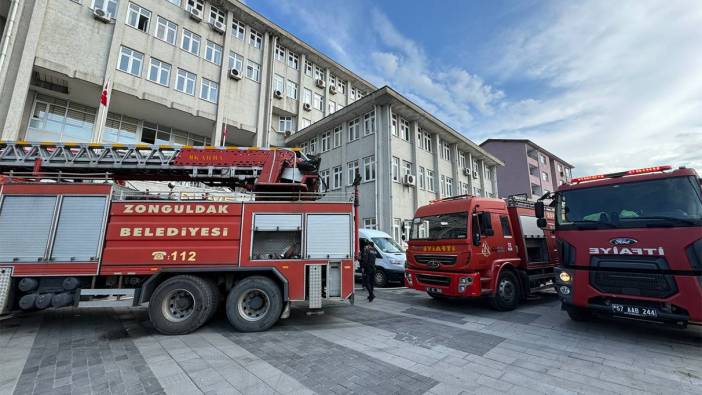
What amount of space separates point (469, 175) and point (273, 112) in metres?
18.6

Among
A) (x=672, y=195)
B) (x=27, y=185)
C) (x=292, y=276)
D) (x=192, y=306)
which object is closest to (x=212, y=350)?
(x=192, y=306)

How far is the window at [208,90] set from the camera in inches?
781

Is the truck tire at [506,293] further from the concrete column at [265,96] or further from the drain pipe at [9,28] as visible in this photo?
the drain pipe at [9,28]

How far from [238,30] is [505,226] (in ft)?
82.0

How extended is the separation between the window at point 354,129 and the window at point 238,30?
12054 millimetres

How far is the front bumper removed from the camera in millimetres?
6570

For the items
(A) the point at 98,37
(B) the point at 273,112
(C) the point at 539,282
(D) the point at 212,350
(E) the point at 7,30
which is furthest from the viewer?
(B) the point at 273,112

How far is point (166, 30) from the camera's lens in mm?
18750

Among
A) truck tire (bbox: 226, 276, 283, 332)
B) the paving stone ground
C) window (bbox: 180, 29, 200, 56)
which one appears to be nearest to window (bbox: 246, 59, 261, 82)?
window (bbox: 180, 29, 200, 56)

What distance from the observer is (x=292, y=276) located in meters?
5.62

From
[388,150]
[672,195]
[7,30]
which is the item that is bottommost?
[672,195]

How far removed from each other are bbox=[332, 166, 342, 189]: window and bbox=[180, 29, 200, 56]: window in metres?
12.9

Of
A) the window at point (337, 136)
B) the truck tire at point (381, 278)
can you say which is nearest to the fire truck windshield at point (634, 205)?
the truck tire at point (381, 278)

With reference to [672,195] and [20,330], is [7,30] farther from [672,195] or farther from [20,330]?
[672,195]
